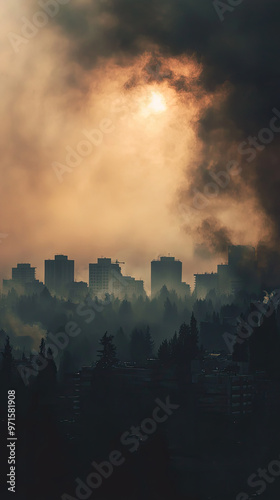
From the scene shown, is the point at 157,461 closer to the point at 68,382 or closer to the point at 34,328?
the point at 68,382

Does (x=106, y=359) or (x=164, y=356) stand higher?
(x=164, y=356)

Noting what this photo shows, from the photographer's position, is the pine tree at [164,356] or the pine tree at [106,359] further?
the pine tree at [164,356]

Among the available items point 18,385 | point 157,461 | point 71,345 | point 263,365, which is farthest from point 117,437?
point 71,345

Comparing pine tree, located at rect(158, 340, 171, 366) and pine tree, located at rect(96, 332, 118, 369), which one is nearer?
pine tree, located at rect(96, 332, 118, 369)

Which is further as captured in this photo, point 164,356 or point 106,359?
point 164,356

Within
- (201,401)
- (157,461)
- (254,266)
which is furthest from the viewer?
(254,266)

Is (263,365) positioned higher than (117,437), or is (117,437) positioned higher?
(263,365)

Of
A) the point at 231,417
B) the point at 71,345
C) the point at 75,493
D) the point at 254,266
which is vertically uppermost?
the point at 254,266

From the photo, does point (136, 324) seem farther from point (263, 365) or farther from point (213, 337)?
point (263, 365)

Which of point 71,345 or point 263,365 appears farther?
point 71,345

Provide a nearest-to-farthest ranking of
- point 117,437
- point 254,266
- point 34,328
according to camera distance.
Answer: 1. point 117,437
2. point 254,266
3. point 34,328
